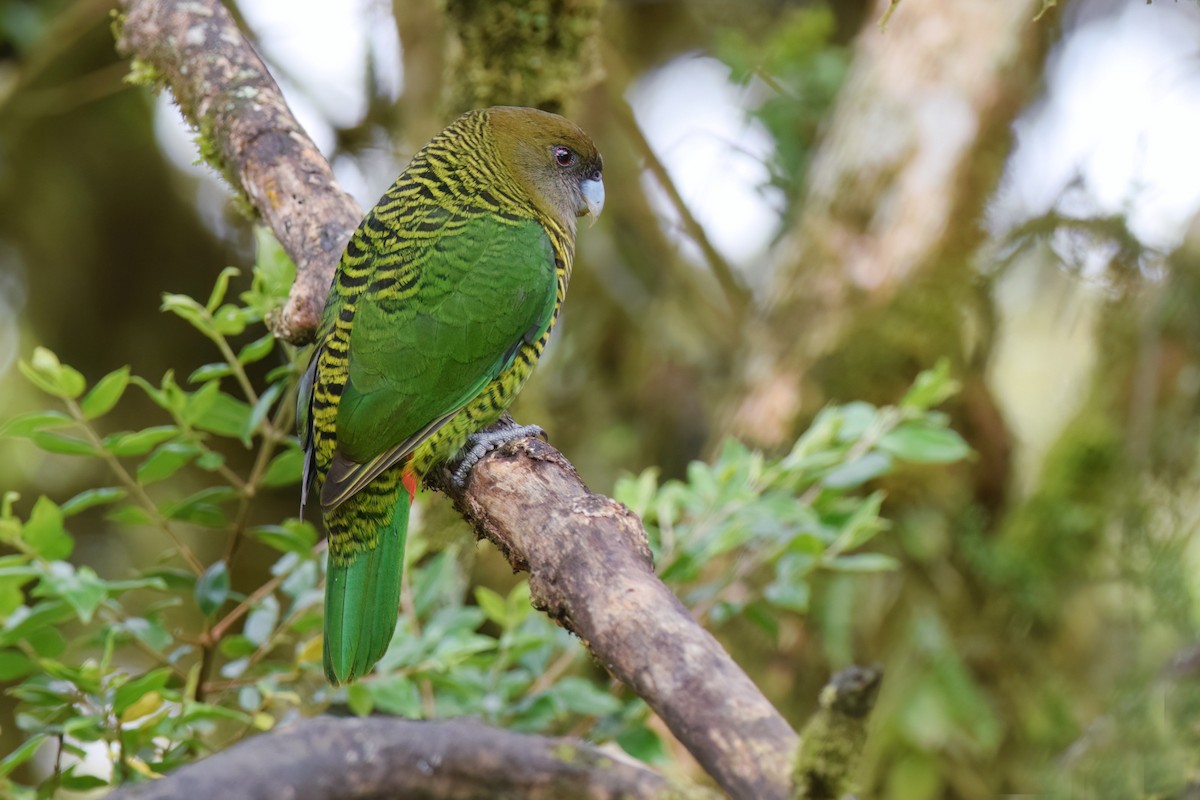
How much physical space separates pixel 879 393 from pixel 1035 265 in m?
1.67

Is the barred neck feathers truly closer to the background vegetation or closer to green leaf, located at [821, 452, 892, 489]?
the background vegetation

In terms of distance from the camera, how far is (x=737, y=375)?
4.80 m

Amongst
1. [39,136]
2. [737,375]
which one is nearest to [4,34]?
[39,136]

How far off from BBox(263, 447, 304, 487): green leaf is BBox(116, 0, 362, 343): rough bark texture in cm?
28

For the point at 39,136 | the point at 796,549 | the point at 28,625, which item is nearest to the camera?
the point at 28,625

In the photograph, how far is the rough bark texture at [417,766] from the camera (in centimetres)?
143

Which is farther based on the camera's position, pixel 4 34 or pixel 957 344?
pixel 4 34

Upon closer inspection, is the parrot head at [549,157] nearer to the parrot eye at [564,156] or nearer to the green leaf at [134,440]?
the parrot eye at [564,156]

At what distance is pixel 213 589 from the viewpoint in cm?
248

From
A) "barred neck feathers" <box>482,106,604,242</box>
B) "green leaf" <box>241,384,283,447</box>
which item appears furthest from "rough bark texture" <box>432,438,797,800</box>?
"barred neck feathers" <box>482,106,604,242</box>

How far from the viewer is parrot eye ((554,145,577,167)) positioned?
3.30m

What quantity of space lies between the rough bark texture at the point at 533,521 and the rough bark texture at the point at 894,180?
7.43 feet

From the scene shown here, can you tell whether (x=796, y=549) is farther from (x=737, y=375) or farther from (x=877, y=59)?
(x=877, y=59)

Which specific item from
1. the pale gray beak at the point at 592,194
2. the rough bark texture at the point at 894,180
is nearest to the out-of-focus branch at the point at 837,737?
the pale gray beak at the point at 592,194
